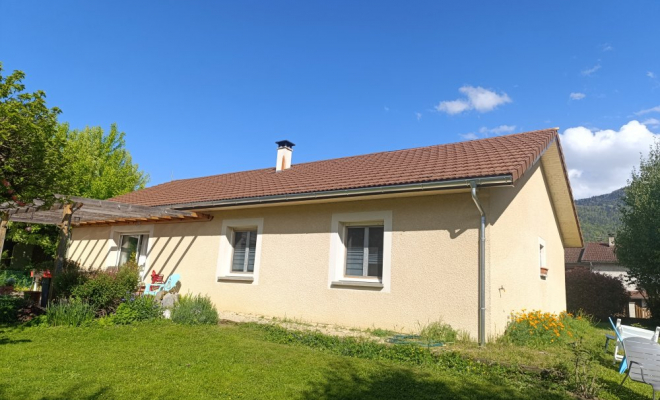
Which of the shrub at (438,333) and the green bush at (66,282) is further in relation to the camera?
the green bush at (66,282)

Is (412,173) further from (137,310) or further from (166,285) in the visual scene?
(166,285)

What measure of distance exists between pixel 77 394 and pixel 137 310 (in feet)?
15.5

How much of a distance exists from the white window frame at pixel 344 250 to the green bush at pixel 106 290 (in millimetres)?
4500

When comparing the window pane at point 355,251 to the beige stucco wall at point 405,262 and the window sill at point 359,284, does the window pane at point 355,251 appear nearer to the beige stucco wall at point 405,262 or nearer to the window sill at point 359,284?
the window sill at point 359,284

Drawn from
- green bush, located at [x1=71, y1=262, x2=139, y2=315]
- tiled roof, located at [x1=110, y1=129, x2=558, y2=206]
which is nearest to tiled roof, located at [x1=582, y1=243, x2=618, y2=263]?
tiled roof, located at [x1=110, y1=129, x2=558, y2=206]

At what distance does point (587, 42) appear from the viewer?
9.22 metres

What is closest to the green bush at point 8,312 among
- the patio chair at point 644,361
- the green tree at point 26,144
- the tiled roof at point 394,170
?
the green tree at point 26,144

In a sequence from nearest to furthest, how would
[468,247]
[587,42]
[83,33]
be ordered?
[468,247], [587,42], [83,33]

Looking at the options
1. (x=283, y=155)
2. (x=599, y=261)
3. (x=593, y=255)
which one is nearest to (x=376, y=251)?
(x=283, y=155)

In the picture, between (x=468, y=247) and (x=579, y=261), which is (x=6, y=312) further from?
(x=579, y=261)

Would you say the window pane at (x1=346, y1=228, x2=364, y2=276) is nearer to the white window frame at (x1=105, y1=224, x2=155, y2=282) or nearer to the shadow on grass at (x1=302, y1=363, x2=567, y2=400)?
the shadow on grass at (x1=302, y1=363, x2=567, y2=400)

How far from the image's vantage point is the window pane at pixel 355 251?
8.90 m

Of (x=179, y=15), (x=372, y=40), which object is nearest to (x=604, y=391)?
(x=372, y=40)

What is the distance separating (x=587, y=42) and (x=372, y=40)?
580cm
